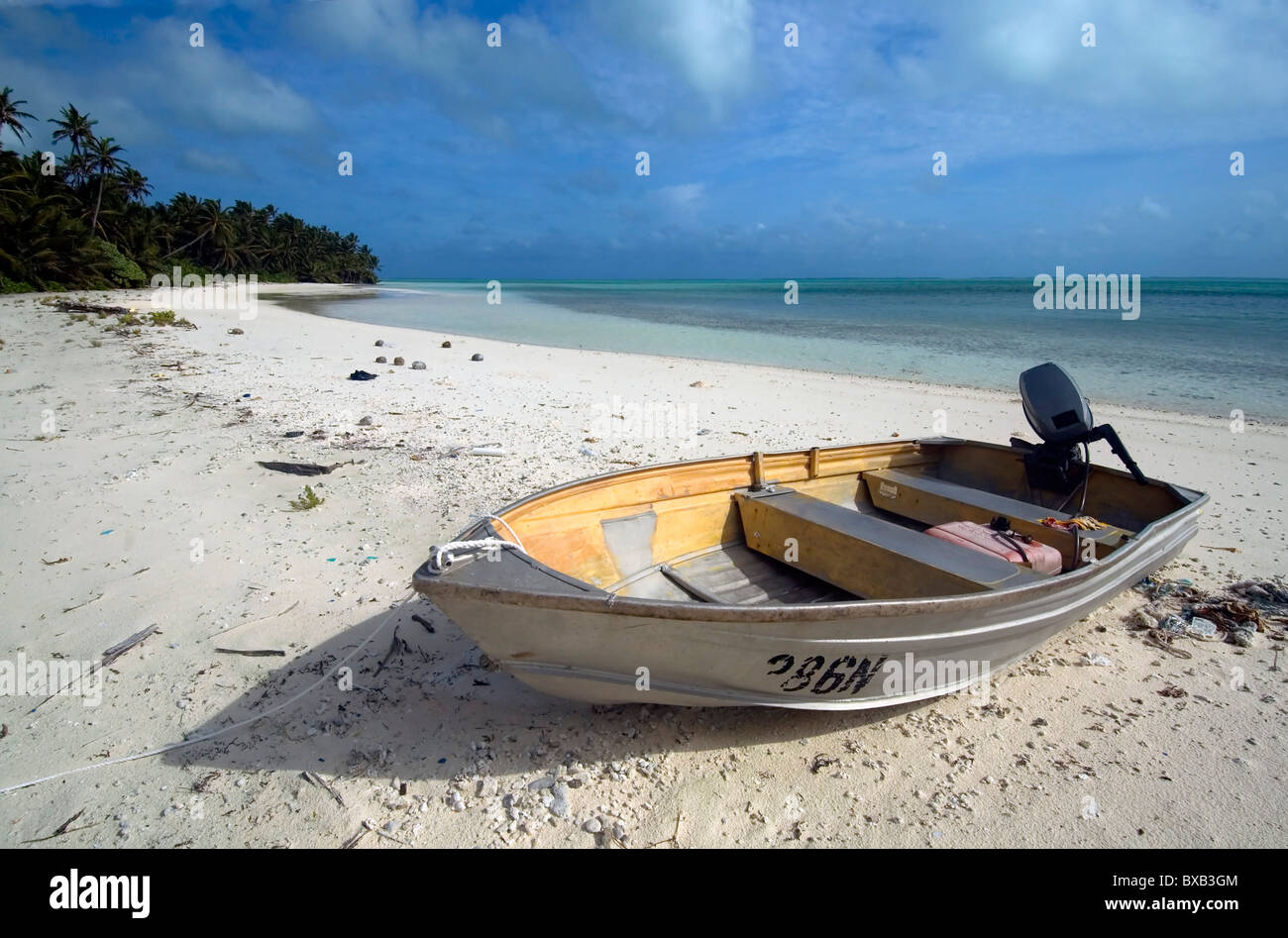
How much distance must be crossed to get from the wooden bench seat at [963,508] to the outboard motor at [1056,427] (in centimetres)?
37

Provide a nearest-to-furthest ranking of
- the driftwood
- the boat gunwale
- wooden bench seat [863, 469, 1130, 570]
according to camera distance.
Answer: the boat gunwale
wooden bench seat [863, 469, 1130, 570]
the driftwood

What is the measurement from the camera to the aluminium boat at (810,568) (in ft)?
9.16

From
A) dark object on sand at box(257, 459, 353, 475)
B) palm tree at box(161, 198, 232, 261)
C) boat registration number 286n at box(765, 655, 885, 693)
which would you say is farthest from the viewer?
palm tree at box(161, 198, 232, 261)

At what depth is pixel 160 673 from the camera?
12.3 feet

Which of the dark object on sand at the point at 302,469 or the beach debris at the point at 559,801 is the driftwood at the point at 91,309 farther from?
the beach debris at the point at 559,801

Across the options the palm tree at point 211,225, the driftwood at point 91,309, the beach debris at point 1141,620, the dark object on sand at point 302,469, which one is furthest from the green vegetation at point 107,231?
the beach debris at point 1141,620

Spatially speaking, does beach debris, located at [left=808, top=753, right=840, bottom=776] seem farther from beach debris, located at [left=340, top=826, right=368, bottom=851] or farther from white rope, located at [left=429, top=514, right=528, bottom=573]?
beach debris, located at [left=340, top=826, right=368, bottom=851]

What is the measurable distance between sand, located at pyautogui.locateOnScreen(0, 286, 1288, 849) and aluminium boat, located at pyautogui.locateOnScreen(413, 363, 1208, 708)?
385 mm

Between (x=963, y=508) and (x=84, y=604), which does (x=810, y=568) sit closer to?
(x=963, y=508)

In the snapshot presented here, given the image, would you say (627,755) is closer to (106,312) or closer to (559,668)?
(559,668)

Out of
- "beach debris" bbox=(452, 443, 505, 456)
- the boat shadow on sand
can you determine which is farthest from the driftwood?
the boat shadow on sand

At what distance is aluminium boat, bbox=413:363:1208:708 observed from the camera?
279 centimetres

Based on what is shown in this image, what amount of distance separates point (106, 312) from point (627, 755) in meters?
25.7
